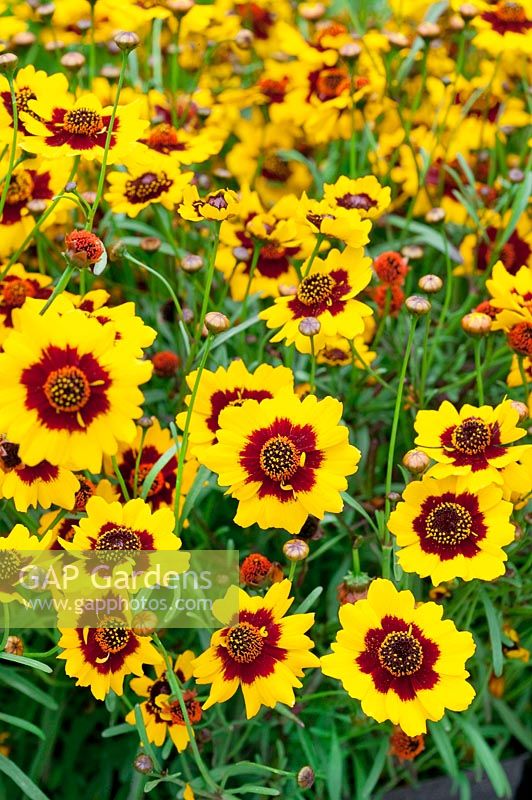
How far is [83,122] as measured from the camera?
45.4 inches

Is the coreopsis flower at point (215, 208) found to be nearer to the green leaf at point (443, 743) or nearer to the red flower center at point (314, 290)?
the red flower center at point (314, 290)

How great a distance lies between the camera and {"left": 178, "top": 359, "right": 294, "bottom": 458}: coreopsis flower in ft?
3.60

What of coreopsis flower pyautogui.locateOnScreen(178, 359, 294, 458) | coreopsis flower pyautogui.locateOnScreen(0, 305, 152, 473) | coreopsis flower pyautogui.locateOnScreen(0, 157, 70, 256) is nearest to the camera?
coreopsis flower pyautogui.locateOnScreen(0, 305, 152, 473)

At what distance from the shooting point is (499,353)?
140 cm

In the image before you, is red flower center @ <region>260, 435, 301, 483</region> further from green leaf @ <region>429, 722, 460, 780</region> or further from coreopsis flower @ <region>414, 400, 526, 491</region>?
green leaf @ <region>429, 722, 460, 780</region>

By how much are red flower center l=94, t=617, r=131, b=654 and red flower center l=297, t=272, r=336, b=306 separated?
423 millimetres

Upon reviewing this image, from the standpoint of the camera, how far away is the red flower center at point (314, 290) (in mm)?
1142

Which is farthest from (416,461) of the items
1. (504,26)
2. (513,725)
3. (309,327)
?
(504,26)

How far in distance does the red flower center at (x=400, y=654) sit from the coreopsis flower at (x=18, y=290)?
0.62 metres

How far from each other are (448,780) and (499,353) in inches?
25.7

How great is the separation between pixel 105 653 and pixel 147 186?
2.16 ft

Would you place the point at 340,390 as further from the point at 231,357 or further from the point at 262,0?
the point at 262,0

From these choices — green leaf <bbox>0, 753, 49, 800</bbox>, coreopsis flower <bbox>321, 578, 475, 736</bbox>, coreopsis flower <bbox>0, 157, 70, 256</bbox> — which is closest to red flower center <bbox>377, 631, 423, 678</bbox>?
coreopsis flower <bbox>321, 578, 475, 736</bbox>

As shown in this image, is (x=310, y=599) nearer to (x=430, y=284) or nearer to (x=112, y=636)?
(x=112, y=636)
